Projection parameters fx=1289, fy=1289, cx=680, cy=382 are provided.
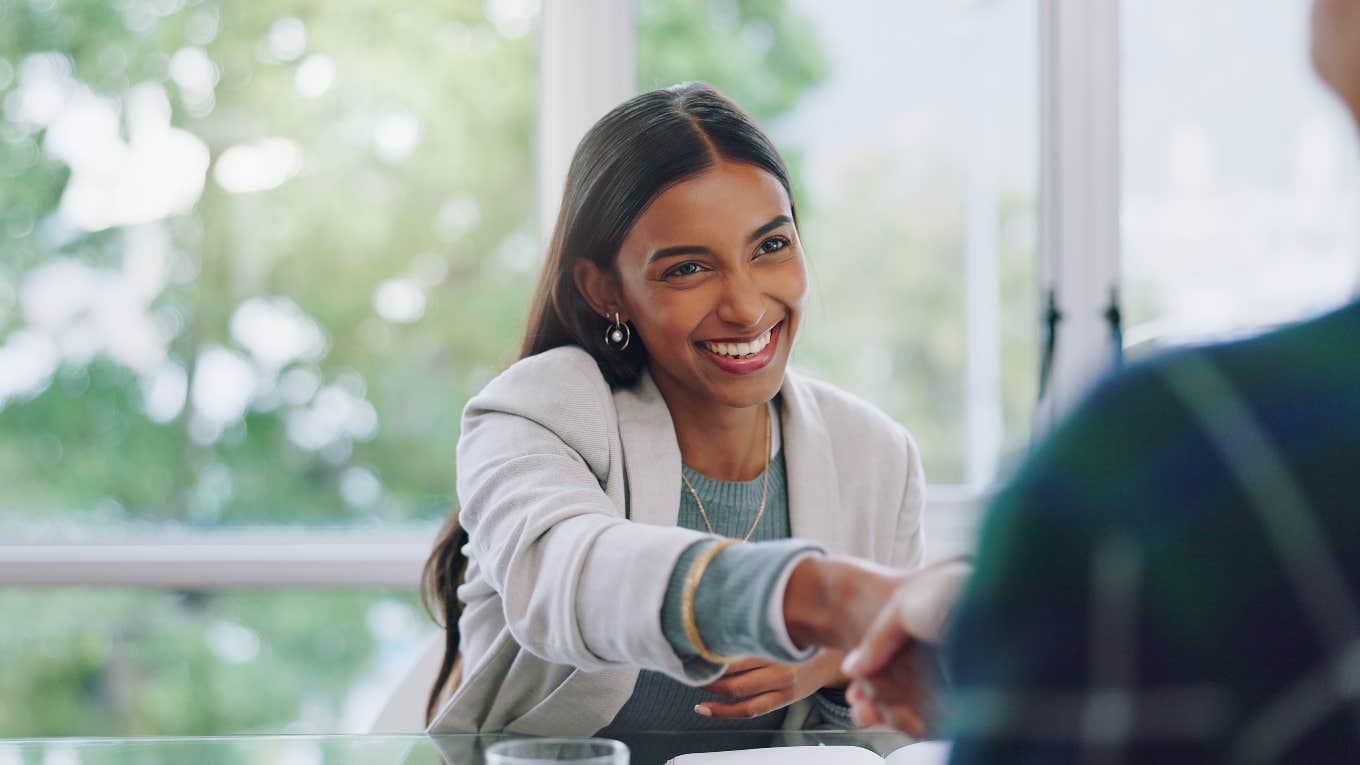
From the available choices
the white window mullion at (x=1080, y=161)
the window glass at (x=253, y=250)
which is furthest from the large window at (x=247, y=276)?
the white window mullion at (x=1080, y=161)

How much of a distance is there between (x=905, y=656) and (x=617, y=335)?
32.3 inches

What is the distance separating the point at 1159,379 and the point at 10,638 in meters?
3.20

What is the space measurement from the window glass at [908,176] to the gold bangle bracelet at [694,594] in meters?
1.84

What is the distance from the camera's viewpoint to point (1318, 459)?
41 cm

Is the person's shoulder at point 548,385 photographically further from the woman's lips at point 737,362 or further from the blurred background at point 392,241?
the blurred background at point 392,241

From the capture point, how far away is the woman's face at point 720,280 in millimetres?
1514

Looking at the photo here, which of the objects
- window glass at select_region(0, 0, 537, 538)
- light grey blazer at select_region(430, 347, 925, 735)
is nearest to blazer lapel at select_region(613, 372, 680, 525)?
light grey blazer at select_region(430, 347, 925, 735)

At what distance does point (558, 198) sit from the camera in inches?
105

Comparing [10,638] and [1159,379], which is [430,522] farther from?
[1159,379]

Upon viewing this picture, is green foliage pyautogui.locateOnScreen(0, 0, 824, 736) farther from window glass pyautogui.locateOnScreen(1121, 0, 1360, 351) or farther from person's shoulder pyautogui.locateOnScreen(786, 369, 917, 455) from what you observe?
person's shoulder pyautogui.locateOnScreen(786, 369, 917, 455)

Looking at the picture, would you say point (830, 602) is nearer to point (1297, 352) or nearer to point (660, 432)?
point (1297, 352)

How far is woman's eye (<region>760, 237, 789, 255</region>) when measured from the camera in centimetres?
156

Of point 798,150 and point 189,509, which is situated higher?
Result: point 798,150

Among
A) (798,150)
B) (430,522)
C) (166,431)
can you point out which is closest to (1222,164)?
(798,150)
